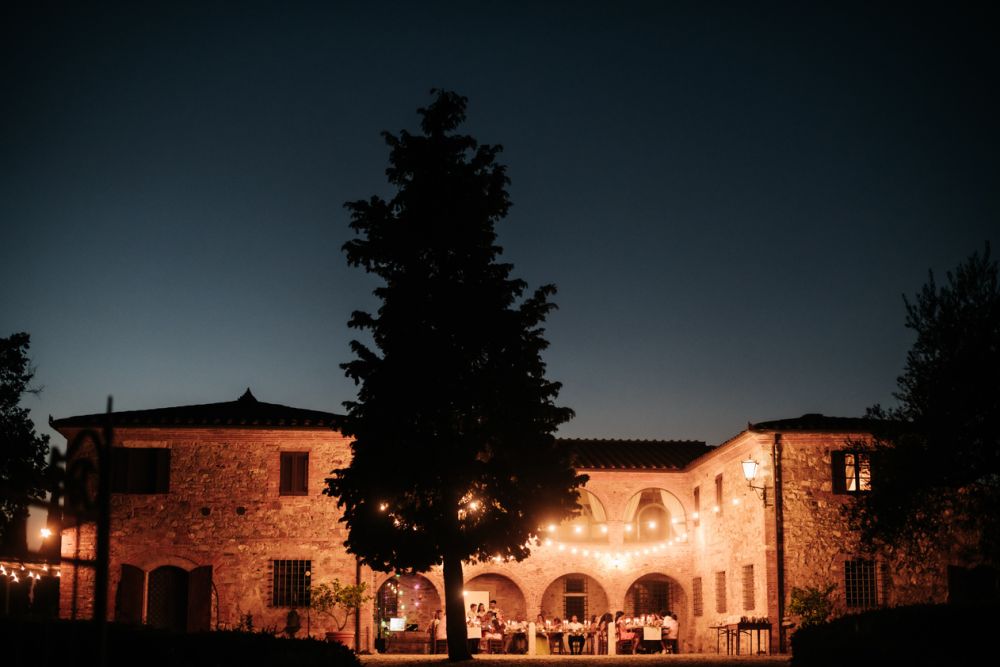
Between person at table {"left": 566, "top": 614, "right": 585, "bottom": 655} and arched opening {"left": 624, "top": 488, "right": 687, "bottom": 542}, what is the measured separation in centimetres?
368

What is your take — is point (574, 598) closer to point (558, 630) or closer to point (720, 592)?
point (558, 630)

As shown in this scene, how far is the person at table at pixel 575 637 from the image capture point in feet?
93.7

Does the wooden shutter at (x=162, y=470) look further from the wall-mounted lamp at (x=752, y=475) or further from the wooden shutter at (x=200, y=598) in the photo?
the wall-mounted lamp at (x=752, y=475)

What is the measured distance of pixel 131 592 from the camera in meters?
27.0

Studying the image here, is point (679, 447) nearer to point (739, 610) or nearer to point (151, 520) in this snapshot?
point (739, 610)

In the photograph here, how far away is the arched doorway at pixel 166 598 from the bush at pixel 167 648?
16.1m

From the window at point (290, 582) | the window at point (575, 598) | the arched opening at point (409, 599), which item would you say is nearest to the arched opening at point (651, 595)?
the window at point (575, 598)

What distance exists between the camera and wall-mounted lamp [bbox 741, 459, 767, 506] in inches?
979

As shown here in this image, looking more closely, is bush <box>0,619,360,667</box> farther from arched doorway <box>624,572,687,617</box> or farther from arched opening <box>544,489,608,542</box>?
arched doorway <box>624,572,687,617</box>

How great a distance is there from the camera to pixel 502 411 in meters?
23.2

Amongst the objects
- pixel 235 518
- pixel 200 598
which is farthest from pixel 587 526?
pixel 200 598

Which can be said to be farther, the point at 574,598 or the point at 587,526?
the point at 574,598

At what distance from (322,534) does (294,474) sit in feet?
5.62

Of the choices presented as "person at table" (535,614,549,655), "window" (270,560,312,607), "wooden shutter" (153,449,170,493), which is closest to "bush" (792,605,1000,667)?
"person at table" (535,614,549,655)
